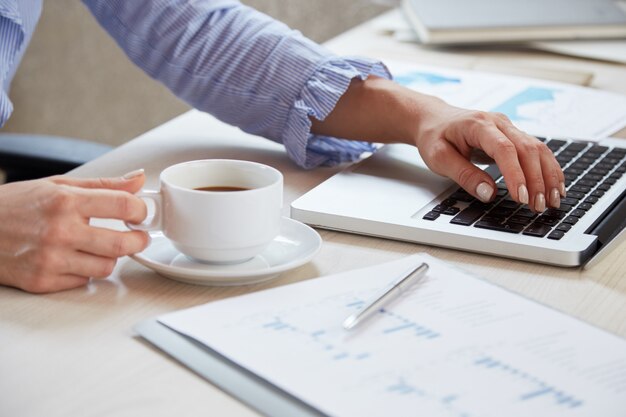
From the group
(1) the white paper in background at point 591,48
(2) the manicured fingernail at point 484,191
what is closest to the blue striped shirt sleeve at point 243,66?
(2) the manicured fingernail at point 484,191

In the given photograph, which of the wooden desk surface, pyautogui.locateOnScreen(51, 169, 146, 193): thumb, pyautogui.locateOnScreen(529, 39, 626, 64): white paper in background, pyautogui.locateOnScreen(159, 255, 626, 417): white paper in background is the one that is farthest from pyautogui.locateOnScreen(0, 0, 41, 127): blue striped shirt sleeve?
pyautogui.locateOnScreen(529, 39, 626, 64): white paper in background

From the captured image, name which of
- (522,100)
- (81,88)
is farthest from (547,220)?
(81,88)

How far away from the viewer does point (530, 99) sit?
120 cm

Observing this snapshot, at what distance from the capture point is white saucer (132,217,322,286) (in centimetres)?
64

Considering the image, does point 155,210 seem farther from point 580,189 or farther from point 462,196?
point 580,189

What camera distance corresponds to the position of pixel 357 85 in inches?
39.0

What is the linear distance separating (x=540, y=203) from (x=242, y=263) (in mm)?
265

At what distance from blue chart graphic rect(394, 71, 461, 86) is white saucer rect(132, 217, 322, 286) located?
58cm

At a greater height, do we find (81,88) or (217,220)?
(217,220)

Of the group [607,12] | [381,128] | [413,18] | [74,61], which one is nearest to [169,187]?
[381,128]

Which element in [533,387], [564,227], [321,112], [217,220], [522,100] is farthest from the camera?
[522,100]

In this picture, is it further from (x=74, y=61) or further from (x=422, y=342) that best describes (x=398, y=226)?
(x=74, y=61)

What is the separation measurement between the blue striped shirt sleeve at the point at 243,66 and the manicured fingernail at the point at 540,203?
0.90ft

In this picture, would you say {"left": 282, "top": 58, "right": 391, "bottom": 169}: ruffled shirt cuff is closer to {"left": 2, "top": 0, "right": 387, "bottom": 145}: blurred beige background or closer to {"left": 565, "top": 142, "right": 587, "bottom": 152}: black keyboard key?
{"left": 565, "top": 142, "right": 587, "bottom": 152}: black keyboard key
